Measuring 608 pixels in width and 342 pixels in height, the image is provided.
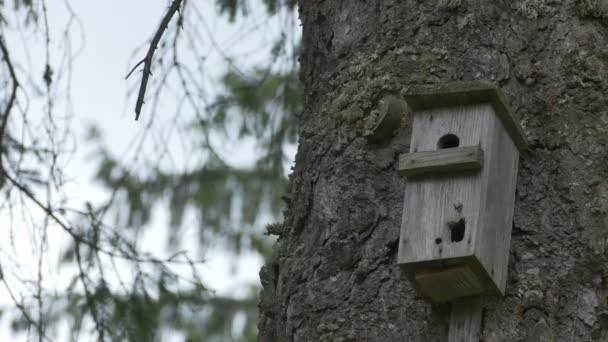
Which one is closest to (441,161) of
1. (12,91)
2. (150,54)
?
(150,54)

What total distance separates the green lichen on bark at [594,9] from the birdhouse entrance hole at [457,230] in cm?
69

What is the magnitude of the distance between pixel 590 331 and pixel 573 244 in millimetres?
193

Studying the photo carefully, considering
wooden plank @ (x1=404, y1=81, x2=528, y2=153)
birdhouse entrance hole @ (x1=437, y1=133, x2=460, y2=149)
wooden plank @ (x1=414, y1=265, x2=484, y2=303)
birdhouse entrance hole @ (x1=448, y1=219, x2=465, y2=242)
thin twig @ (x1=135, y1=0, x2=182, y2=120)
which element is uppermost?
thin twig @ (x1=135, y1=0, x2=182, y2=120)

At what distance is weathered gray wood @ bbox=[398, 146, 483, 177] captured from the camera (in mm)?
2086

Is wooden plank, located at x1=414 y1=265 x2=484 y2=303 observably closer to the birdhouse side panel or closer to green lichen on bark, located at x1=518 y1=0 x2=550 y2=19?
the birdhouse side panel

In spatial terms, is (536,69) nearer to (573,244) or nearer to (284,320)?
(573,244)

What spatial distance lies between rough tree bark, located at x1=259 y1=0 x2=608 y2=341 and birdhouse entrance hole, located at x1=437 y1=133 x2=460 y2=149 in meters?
0.14

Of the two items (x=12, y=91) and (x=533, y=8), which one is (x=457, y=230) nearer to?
(x=533, y=8)

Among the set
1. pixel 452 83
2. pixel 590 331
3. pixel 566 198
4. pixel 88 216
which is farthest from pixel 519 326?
pixel 88 216

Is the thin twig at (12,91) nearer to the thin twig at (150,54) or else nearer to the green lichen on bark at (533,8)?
the thin twig at (150,54)

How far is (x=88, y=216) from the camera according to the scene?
3.67 meters

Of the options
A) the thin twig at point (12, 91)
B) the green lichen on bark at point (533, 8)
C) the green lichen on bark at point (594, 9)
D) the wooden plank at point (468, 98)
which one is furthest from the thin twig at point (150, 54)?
the green lichen on bark at point (594, 9)

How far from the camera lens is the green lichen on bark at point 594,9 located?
241 centimetres

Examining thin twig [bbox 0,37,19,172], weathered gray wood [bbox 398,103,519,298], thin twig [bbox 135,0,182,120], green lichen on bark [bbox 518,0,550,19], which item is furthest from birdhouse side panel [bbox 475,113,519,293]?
thin twig [bbox 0,37,19,172]
